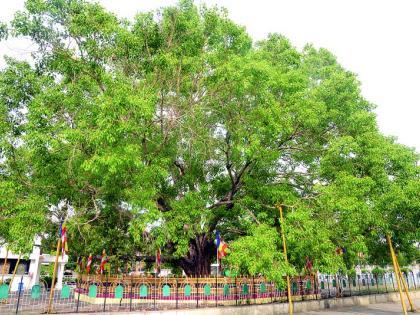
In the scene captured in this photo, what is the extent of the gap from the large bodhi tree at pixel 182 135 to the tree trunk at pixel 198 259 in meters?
2.16

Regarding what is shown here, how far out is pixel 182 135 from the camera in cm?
1424

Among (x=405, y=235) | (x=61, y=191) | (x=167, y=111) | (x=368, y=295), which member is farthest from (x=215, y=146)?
(x=368, y=295)

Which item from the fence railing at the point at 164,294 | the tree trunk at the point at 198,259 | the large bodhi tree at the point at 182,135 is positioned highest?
the large bodhi tree at the point at 182,135

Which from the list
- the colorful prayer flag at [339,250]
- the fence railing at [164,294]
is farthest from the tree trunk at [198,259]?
the colorful prayer flag at [339,250]

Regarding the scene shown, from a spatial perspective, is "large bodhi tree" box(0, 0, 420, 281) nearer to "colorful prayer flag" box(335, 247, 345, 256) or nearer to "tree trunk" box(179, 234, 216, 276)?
"colorful prayer flag" box(335, 247, 345, 256)

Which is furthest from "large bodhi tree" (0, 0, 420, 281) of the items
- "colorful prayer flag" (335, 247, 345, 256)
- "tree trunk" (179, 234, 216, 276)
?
"tree trunk" (179, 234, 216, 276)

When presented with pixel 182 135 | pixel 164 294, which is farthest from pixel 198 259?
pixel 182 135

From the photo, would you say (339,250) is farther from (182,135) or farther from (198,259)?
(182,135)

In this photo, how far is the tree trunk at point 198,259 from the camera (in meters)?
17.3

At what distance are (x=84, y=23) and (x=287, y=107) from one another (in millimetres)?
9138

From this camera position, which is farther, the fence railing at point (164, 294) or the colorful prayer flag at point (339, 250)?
the colorful prayer flag at point (339, 250)

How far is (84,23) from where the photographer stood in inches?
462

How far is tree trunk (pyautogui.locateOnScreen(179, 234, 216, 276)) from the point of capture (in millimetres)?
17297

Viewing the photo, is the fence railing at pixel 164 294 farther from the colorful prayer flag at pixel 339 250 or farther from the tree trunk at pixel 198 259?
the colorful prayer flag at pixel 339 250
